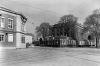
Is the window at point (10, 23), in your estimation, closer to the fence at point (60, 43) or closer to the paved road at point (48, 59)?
the paved road at point (48, 59)

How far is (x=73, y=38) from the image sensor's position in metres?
74.1

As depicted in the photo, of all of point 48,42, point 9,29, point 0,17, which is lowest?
point 48,42

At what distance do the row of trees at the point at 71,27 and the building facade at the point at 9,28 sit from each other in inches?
1277

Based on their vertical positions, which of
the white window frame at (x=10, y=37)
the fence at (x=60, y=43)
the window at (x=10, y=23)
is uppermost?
the window at (x=10, y=23)

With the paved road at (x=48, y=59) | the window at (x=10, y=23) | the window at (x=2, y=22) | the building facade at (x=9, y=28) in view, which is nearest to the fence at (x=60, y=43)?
the building facade at (x=9, y=28)

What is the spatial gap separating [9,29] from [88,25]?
35.4 meters

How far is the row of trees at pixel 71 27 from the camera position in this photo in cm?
5422

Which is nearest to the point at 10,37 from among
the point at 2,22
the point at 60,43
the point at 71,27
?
the point at 2,22

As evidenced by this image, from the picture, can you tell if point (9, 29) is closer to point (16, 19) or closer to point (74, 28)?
point (16, 19)

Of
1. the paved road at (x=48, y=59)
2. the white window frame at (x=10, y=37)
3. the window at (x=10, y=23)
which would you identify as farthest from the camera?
the window at (x=10, y=23)

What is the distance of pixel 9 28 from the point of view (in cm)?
3341

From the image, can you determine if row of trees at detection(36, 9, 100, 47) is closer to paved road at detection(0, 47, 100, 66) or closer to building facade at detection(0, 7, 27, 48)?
building facade at detection(0, 7, 27, 48)

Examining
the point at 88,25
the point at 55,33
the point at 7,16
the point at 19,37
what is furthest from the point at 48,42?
the point at 7,16

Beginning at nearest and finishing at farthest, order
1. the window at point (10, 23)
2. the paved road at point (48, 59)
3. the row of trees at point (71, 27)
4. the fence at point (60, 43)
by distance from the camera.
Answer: the paved road at point (48, 59), the window at point (10, 23), the row of trees at point (71, 27), the fence at point (60, 43)
